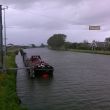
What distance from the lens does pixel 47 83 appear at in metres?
38.4

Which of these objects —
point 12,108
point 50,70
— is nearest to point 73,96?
point 12,108

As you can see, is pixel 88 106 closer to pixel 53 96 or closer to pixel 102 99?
pixel 102 99

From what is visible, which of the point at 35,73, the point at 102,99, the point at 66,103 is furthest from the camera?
the point at 35,73

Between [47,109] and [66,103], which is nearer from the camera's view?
[47,109]

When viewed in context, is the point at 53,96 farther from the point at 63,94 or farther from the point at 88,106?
the point at 88,106

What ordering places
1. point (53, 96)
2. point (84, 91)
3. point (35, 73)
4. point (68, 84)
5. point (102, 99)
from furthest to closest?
point (35, 73) < point (68, 84) < point (84, 91) < point (53, 96) < point (102, 99)

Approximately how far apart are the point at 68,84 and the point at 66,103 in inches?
446

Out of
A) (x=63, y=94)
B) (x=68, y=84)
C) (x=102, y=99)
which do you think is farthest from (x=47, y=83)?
(x=102, y=99)

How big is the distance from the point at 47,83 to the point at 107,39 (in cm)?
16134

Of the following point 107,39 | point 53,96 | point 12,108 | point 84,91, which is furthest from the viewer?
point 107,39

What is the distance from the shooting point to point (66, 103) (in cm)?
2516

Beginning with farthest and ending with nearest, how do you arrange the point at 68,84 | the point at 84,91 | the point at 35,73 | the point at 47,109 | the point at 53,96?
the point at 35,73 < the point at 68,84 < the point at 84,91 < the point at 53,96 < the point at 47,109

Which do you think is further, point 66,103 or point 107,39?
point 107,39

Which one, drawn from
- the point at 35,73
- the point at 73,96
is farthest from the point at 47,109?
the point at 35,73
